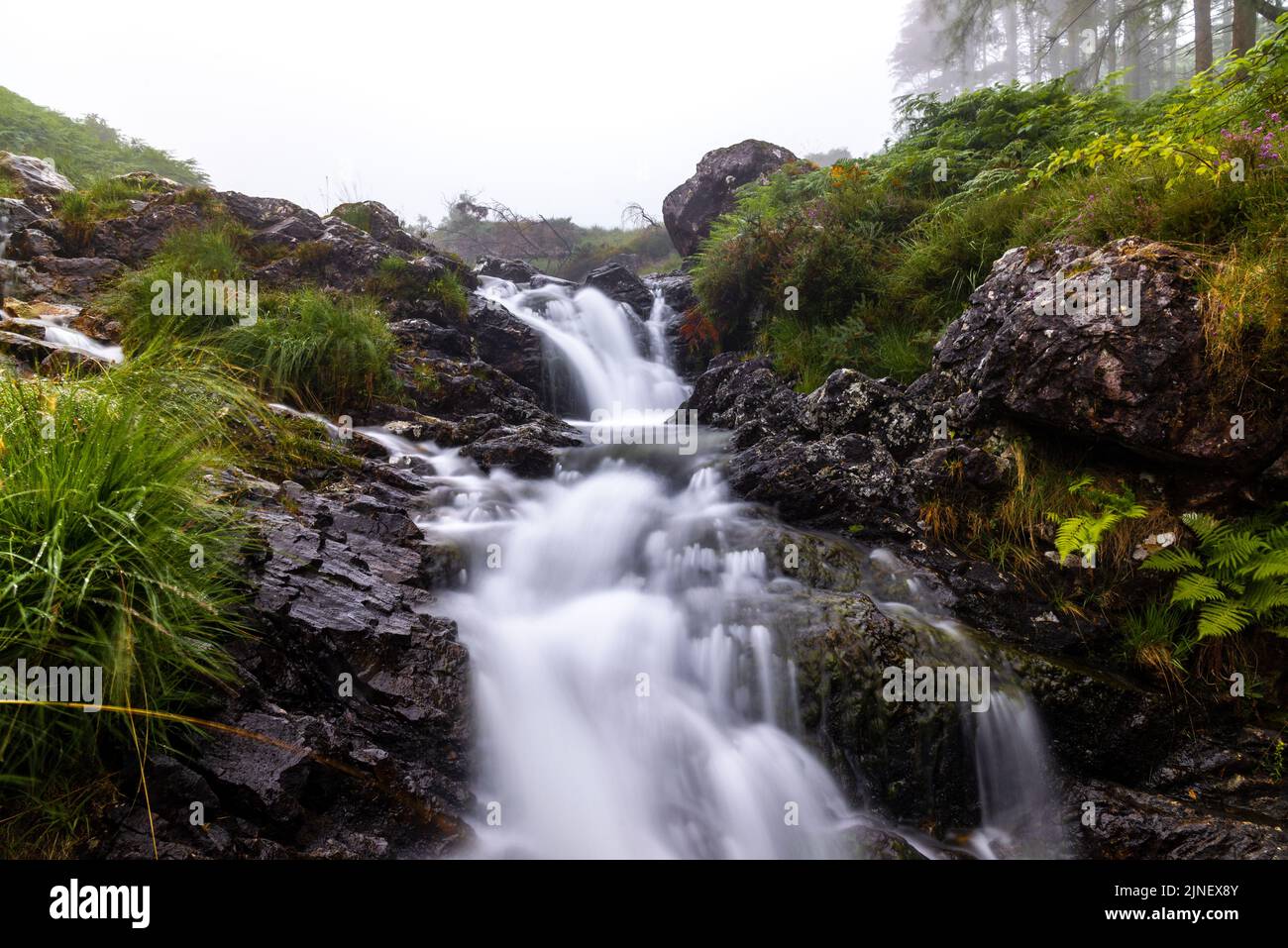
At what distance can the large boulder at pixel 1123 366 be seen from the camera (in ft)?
12.4

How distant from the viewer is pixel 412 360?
823 cm

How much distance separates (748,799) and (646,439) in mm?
4857

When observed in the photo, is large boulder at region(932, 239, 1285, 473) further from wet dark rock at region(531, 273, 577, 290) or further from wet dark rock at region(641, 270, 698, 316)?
wet dark rock at region(531, 273, 577, 290)

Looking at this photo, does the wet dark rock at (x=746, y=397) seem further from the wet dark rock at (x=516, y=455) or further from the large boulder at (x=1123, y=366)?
the wet dark rock at (x=516, y=455)

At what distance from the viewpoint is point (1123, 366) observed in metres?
4.02

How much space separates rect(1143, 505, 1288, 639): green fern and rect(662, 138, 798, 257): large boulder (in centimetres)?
1353

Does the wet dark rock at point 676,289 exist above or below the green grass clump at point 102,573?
above

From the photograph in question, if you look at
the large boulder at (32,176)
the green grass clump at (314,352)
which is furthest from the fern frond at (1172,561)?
the large boulder at (32,176)

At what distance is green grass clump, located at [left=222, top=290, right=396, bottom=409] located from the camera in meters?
6.61

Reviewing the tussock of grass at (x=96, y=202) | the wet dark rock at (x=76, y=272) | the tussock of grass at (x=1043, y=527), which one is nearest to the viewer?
the tussock of grass at (x=1043, y=527)

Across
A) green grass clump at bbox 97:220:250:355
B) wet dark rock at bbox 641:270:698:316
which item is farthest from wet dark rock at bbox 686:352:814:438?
green grass clump at bbox 97:220:250:355

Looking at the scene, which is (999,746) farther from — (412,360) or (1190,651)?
(412,360)

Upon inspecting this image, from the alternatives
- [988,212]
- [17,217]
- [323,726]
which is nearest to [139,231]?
[17,217]

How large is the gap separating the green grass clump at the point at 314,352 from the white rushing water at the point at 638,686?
6.08 feet
